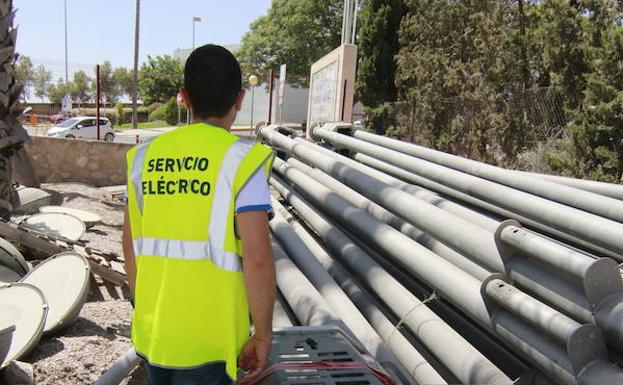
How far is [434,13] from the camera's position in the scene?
17.2m

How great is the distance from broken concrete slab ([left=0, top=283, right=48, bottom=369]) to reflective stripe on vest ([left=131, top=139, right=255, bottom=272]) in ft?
7.20

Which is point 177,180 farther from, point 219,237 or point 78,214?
point 78,214

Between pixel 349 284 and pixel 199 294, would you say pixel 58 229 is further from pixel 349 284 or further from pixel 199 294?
pixel 199 294

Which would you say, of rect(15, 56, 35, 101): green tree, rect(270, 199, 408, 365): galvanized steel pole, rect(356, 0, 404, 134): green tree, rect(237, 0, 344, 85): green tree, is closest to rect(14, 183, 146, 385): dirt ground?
rect(270, 199, 408, 365): galvanized steel pole

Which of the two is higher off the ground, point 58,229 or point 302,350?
point 302,350

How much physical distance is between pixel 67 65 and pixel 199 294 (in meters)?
26.1

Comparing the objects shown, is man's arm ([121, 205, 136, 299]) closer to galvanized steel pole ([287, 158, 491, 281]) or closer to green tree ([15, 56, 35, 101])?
galvanized steel pole ([287, 158, 491, 281])

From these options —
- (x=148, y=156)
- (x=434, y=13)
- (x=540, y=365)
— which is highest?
(x=434, y=13)

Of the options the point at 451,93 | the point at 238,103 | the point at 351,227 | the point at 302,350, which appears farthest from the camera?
the point at 451,93

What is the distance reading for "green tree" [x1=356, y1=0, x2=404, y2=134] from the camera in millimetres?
22625

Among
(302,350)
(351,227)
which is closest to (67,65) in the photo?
(351,227)

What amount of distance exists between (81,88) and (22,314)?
5591cm

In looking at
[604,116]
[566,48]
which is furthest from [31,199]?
Answer: [566,48]

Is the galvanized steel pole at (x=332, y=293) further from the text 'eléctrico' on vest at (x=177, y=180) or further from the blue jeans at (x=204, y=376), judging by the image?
the text 'eléctrico' on vest at (x=177, y=180)
